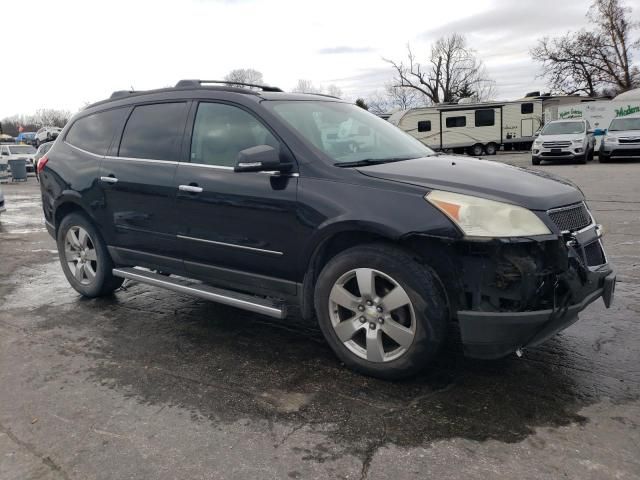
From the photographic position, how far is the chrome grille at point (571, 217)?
303 cm

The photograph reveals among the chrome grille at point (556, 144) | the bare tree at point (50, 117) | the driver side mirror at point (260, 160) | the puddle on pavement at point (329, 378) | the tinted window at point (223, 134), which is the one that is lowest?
the puddle on pavement at point (329, 378)

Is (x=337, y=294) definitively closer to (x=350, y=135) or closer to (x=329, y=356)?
(x=329, y=356)

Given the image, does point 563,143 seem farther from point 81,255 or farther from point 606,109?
point 81,255

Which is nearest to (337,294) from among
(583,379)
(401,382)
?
(401,382)

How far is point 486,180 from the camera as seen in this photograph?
3.22m

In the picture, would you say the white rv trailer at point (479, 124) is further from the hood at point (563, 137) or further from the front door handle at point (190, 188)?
the front door handle at point (190, 188)

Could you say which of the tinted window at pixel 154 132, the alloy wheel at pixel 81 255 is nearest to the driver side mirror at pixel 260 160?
the tinted window at pixel 154 132

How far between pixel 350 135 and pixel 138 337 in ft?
7.31

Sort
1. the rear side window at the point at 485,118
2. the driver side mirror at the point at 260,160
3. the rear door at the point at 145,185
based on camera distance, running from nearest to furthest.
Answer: the driver side mirror at the point at 260,160 → the rear door at the point at 145,185 → the rear side window at the point at 485,118

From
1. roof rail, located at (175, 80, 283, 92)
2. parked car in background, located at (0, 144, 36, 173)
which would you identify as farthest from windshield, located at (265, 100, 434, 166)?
parked car in background, located at (0, 144, 36, 173)

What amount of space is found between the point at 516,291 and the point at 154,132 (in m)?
3.11

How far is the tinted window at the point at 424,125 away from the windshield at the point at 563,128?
10.5m

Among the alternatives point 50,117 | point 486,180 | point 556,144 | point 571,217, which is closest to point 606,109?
point 556,144

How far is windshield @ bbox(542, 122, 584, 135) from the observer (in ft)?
72.0
